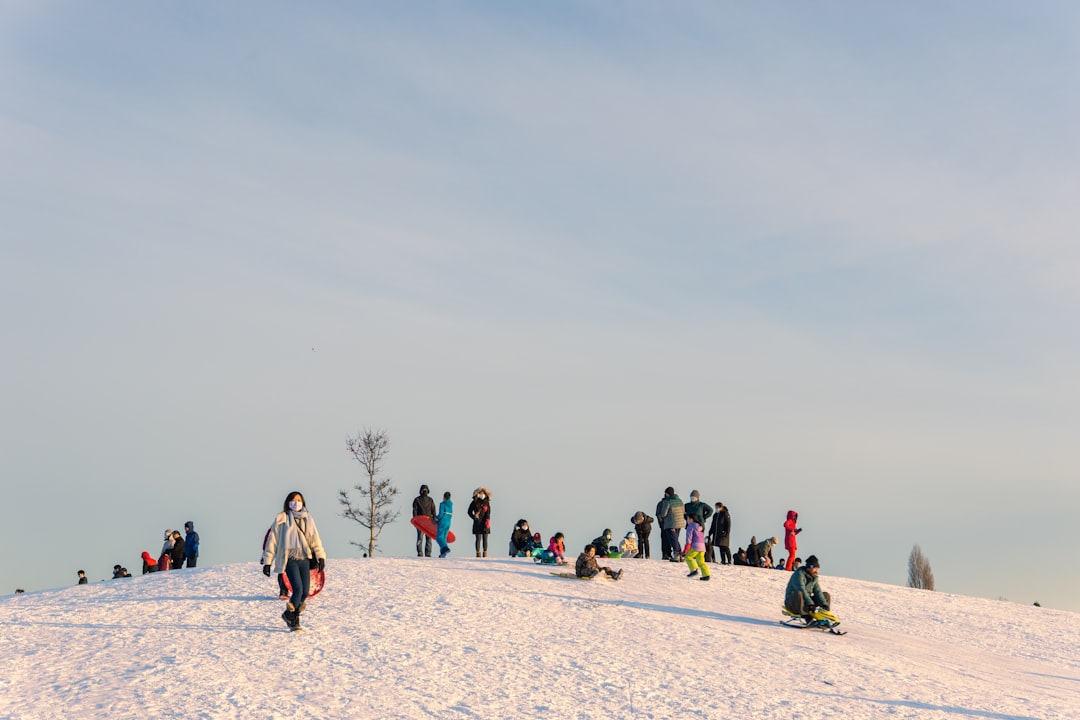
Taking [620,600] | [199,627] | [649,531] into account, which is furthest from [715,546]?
[199,627]

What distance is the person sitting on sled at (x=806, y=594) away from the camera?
21641 millimetres

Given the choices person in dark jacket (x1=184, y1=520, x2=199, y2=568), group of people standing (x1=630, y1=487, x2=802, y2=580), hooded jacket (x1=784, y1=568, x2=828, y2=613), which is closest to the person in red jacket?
group of people standing (x1=630, y1=487, x2=802, y2=580)

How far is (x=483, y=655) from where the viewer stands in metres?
17.1

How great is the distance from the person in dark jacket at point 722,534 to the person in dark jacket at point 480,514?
7428 millimetres

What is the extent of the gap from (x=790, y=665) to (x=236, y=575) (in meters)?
13.1

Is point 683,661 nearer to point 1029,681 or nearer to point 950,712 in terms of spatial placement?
point 950,712

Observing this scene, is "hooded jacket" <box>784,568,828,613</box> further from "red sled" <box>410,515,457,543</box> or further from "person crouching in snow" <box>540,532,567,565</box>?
"red sled" <box>410,515,457,543</box>

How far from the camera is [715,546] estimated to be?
33.5 metres

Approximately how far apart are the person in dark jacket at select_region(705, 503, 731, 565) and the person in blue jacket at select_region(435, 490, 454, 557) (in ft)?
28.1

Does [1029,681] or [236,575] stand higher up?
[236,575]

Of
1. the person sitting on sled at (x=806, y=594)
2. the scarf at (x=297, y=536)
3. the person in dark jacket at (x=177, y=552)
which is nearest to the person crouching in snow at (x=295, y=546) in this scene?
the scarf at (x=297, y=536)

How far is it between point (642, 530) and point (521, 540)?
3.97 m

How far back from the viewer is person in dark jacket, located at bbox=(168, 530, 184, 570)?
32469 mm

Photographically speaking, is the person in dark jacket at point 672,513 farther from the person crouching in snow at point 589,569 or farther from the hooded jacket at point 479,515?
the person crouching in snow at point 589,569
